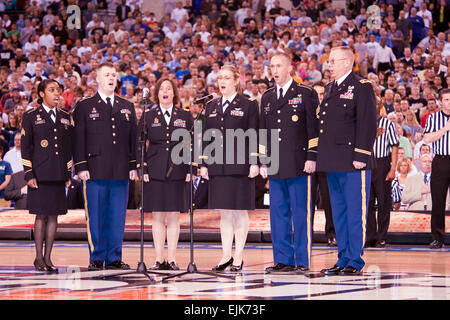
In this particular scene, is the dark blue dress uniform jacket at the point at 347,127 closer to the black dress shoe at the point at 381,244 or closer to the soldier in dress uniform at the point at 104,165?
the soldier in dress uniform at the point at 104,165

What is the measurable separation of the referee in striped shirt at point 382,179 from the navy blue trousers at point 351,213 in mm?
3115

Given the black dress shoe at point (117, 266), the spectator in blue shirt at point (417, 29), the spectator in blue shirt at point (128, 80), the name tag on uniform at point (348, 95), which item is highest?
the spectator in blue shirt at point (417, 29)

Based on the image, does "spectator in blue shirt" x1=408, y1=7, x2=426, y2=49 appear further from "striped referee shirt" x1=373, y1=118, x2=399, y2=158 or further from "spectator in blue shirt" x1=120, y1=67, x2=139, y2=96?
"striped referee shirt" x1=373, y1=118, x2=399, y2=158

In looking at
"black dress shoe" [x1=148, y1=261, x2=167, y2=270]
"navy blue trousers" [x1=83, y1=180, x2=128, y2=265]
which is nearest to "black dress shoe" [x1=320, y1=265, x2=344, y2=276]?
"black dress shoe" [x1=148, y1=261, x2=167, y2=270]

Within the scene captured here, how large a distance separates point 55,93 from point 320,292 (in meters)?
3.59

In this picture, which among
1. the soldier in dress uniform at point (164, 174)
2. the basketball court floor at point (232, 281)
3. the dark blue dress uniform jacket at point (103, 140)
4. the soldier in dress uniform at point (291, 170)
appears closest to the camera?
the basketball court floor at point (232, 281)

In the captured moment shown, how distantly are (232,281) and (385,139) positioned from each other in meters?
4.36

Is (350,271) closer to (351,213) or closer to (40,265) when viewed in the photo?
(351,213)

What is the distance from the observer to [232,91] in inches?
331

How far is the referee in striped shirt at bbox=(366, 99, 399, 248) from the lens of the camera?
11086 mm

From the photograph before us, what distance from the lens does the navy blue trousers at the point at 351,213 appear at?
7906 millimetres

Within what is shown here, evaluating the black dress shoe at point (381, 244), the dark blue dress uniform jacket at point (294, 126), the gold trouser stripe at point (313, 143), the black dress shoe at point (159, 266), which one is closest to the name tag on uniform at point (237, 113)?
the dark blue dress uniform jacket at point (294, 126)
